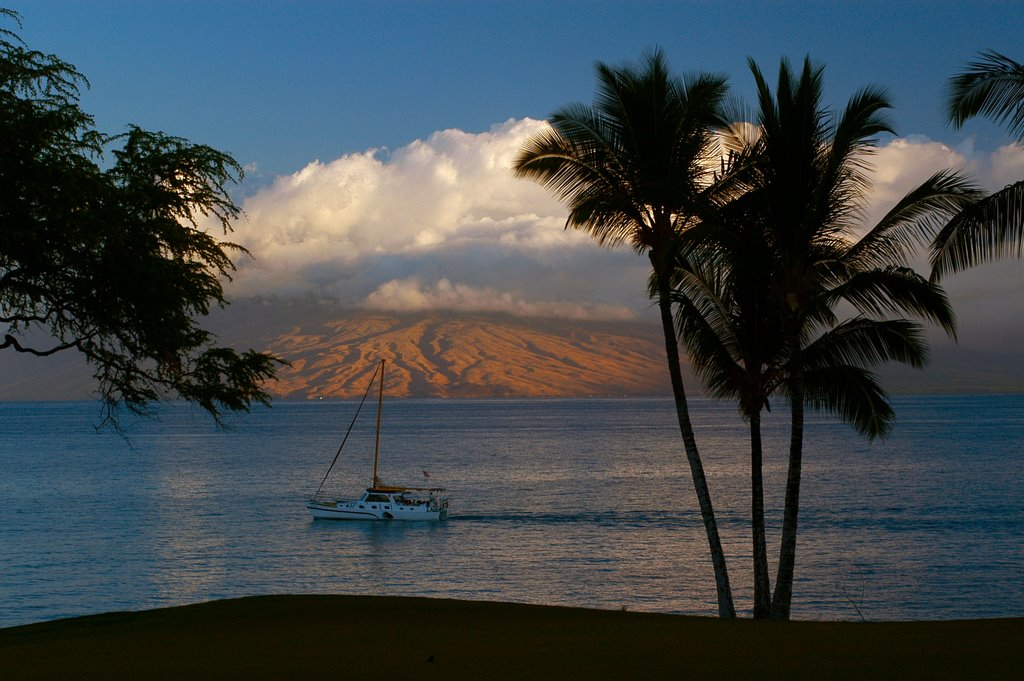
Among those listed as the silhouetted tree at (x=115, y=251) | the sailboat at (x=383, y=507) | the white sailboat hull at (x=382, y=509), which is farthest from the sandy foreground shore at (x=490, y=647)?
the white sailboat hull at (x=382, y=509)

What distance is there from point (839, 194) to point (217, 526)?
5336cm

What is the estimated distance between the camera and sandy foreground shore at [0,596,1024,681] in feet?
30.6

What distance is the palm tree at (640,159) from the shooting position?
63.0ft

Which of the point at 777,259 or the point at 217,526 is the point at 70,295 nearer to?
the point at 777,259

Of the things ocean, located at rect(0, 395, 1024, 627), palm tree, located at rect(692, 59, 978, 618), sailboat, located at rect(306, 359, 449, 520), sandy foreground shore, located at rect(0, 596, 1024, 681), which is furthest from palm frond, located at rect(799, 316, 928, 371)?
sailboat, located at rect(306, 359, 449, 520)

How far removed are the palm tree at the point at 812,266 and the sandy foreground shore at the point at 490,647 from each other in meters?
6.16

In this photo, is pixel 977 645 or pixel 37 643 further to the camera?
pixel 37 643

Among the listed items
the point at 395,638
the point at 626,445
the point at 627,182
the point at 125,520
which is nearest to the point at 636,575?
the point at 627,182

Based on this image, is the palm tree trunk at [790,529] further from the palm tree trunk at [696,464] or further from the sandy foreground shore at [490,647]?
the sandy foreground shore at [490,647]

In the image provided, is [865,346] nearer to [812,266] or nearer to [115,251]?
[812,266]

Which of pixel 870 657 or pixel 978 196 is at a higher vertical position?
pixel 978 196

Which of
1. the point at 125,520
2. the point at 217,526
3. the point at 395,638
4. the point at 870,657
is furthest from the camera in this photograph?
the point at 125,520

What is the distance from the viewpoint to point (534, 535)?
189 ft

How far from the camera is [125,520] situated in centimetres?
6800
